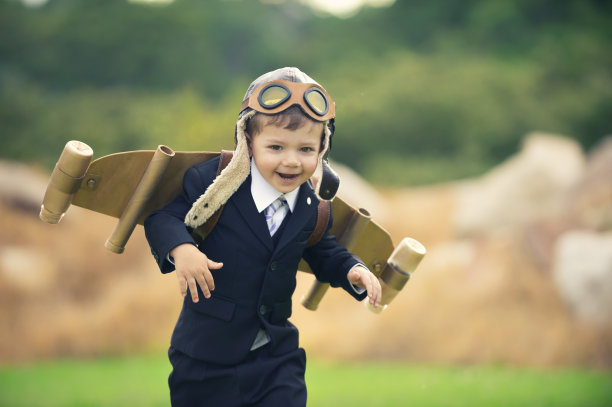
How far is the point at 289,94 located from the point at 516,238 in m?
7.51

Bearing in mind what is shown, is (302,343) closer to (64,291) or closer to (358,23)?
(64,291)

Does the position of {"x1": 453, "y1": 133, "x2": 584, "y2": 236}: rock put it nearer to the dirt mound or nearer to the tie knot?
the dirt mound

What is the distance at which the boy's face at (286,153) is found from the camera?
2.42 m

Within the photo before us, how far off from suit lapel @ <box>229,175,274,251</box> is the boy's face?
109mm

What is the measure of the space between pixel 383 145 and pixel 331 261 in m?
9.81

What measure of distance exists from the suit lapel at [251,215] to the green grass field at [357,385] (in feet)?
12.9

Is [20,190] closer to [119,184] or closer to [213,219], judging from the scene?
[119,184]

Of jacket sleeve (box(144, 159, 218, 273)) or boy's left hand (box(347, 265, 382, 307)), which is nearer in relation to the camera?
jacket sleeve (box(144, 159, 218, 273))

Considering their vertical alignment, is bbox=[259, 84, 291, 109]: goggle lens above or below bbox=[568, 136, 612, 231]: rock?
below

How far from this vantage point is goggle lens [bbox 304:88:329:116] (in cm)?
244

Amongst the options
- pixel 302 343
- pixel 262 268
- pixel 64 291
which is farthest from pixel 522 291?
pixel 262 268

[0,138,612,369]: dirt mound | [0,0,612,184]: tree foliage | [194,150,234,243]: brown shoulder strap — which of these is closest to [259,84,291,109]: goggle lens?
[194,150,234,243]: brown shoulder strap

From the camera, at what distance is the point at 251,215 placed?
2.49m

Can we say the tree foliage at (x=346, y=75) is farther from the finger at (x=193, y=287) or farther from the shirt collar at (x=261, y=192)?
the finger at (x=193, y=287)
